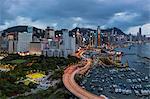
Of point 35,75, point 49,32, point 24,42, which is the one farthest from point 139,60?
point 49,32

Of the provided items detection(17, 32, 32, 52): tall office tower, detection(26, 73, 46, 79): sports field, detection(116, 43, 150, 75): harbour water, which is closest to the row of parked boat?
detection(26, 73, 46, 79): sports field

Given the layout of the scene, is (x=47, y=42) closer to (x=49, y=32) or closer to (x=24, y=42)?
(x=24, y=42)

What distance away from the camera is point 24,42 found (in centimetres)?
4519

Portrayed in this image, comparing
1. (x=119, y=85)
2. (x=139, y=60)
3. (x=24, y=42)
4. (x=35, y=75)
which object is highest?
(x=24, y=42)

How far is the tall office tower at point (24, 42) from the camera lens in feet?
146

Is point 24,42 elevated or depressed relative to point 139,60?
elevated

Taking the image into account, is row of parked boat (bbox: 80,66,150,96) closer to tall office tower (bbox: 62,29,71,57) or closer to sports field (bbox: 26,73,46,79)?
sports field (bbox: 26,73,46,79)

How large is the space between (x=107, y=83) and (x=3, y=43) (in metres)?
30.5

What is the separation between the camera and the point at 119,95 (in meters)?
16.1

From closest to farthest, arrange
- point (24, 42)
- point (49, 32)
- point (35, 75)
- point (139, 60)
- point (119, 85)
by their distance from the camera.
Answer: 1. point (119, 85)
2. point (35, 75)
3. point (139, 60)
4. point (24, 42)
5. point (49, 32)

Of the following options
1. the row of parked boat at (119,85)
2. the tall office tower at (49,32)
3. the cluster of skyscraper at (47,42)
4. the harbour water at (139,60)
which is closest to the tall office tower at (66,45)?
the cluster of skyscraper at (47,42)

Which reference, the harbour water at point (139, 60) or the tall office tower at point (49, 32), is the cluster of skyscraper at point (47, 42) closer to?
the tall office tower at point (49, 32)

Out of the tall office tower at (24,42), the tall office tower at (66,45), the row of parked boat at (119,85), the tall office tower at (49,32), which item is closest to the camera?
the row of parked boat at (119,85)

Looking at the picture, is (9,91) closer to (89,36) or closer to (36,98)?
(36,98)
